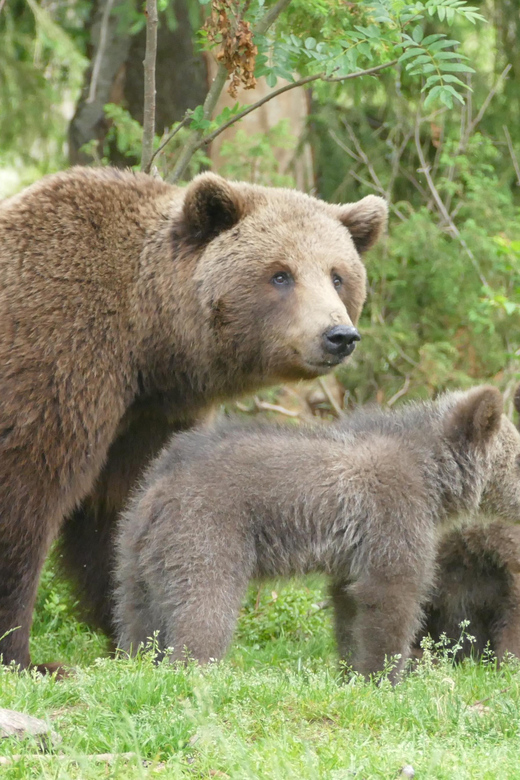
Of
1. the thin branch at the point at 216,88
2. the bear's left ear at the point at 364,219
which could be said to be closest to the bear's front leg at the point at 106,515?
the bear's left ear at the point at 364,219

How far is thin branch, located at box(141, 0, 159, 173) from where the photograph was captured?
7398mm

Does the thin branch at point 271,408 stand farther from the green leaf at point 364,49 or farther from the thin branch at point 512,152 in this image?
the green leaf at point 364,49

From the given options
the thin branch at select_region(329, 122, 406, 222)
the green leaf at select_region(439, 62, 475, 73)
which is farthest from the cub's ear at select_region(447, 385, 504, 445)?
the thin branch at select_region(329, 122, 406, 222)

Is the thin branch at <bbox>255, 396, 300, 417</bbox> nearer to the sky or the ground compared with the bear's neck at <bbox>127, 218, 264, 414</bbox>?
nearer to the ground

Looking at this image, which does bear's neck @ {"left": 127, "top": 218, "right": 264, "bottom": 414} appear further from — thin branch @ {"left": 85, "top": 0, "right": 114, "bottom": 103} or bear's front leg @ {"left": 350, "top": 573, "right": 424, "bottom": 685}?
thin branch @ {"left": 85, "top": 0, "right": 114, "bottom": 103}

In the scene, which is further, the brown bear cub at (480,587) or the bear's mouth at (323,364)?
the brown bear cub at (480,587)

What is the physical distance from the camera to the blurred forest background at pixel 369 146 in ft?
36.3

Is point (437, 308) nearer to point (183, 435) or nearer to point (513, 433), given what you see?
point (513, 433)

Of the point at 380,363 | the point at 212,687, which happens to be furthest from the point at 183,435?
the point at 380,363

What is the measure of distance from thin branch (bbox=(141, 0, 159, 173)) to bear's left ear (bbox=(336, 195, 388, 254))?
5.81 feet

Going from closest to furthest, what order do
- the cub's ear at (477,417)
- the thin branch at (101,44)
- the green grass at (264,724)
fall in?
the green grass at (264,724)
the cub's ear at (477,417)
the thin branch at (101,44)

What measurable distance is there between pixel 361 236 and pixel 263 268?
999 mm

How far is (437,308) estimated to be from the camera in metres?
12.1

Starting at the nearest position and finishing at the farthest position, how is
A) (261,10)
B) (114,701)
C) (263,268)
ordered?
(114,701) → (263,268) → (261,10)
